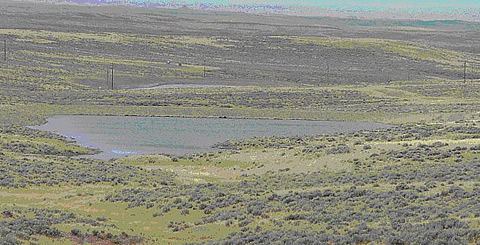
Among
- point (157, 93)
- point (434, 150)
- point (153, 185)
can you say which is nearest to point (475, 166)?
point (434, 150)

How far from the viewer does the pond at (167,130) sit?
57.4 metres

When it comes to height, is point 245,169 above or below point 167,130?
above

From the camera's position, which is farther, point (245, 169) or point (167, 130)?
point (167, 130)

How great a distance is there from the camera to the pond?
57406 mm

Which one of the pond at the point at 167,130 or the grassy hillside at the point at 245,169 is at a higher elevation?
the grassy hillside at the point at 245,169

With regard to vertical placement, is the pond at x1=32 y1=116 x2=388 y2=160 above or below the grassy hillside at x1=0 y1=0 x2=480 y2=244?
below

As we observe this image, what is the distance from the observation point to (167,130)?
66188 millimetres

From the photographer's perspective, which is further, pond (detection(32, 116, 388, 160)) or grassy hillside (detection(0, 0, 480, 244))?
pond (detection(32, 116, 388, 160))

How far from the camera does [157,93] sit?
93.6 meters

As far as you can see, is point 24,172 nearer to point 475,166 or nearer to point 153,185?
point 153,185

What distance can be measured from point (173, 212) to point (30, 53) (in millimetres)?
104727

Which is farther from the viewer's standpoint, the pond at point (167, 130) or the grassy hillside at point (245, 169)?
the pond at point (167, 130)

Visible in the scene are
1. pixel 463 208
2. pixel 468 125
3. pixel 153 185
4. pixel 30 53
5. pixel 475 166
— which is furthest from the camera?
pixel 30 53

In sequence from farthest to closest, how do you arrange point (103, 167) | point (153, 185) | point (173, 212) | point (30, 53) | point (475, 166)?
point (30, 53) < point (103, 167) < point (153, 185) < point (475, 166) < point (173, 212)
